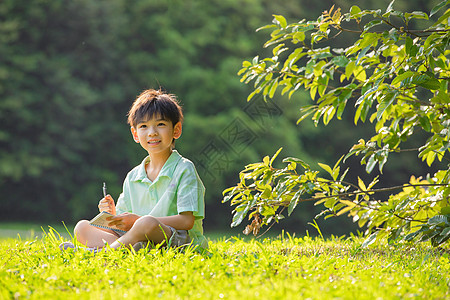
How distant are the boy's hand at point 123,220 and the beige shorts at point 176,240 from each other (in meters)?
0.14

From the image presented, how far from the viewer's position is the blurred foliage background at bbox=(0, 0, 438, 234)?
1127cm

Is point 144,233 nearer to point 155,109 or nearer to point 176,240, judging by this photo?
point 176,240

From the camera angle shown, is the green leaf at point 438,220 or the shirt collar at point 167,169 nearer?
the green leaf at point 438,220

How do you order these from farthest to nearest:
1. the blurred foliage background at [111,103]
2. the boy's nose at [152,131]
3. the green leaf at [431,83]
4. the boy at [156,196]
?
the blurred foliage background at [111,103] < the boy's nose at [152,131] < the boy at [156,196] < the green leaf at [431,83]

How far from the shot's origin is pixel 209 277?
1.98 meters

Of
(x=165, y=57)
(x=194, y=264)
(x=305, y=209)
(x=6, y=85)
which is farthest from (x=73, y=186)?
(x=194, y=264)

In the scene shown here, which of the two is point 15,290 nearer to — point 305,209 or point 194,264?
point 194,264

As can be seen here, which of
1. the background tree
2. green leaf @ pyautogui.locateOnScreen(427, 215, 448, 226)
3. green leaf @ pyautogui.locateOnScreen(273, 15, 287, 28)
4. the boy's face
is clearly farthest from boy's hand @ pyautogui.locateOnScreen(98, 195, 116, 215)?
green leaf @ pyautogui.locateOnScreen(427, 215, 448, 226)

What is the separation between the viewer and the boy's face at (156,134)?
2877mm

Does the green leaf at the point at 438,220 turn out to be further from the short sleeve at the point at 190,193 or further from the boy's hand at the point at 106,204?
the boy's hand at the point at 106,204

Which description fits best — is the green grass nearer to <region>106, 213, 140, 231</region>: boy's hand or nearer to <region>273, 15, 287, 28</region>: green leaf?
<region>106, 213, 140, 231</region>: boy's hand

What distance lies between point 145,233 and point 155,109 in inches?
28.9

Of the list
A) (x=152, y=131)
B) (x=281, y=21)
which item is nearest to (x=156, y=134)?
(x=152, y=131)

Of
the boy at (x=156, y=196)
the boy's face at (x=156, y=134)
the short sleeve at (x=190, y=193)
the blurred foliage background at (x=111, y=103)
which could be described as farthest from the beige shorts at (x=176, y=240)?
the blurred foliage background at (x=111, y=103)
